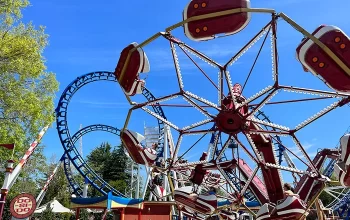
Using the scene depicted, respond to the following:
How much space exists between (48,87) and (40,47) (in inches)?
57.5

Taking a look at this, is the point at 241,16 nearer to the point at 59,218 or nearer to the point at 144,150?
the point at 144,150

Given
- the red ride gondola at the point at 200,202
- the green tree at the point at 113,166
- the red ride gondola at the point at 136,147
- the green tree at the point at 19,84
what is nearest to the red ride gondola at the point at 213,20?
the red ride gondola at the point at 136,147

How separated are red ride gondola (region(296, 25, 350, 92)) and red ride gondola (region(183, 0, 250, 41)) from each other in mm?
1024

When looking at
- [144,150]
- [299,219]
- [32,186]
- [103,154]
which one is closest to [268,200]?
[299,219]

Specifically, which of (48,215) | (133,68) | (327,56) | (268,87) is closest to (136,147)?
(133,68)

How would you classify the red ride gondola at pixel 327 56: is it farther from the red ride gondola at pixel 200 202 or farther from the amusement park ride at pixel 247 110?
the red ride gondola at pixel 200 202

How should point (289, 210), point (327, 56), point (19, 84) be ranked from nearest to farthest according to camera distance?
point (327, 56) < point (289, 210) < point (19, 84)

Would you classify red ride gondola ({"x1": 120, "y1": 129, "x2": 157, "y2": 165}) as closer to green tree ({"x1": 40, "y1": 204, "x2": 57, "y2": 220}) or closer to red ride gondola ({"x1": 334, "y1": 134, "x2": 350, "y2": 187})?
red ride gondola ({"x1": 334, "y1": 134, "x2": 350, "y2": 187})

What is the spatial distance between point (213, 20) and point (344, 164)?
2.88 m

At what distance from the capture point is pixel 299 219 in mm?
5223

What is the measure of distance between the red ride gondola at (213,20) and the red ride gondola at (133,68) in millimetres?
1033

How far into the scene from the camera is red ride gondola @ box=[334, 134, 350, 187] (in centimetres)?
491

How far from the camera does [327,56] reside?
4.95 m

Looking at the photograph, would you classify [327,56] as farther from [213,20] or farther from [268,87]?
[213,20]
